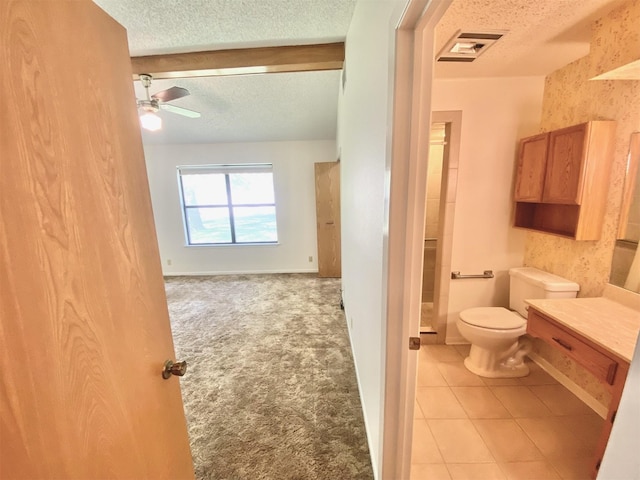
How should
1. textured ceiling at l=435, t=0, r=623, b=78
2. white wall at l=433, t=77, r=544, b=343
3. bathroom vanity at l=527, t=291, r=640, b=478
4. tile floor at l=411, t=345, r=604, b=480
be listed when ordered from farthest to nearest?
white wall at l=433, t=77, r=544, b=343, tile floor at l=411, t=345, r=604, b=480, textured ceiling at l=435, t=0, r=623, b=78, bathroom vanity at l=527, t=291, r=640, b=478

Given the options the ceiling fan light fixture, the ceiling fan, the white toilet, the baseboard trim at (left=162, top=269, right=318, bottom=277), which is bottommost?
the baseboard trim at (left=162, top=269, right=318, bottom=277)

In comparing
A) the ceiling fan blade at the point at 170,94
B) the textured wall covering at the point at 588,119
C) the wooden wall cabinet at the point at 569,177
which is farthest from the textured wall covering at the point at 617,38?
the ceiling fan blade at the point at 170,94

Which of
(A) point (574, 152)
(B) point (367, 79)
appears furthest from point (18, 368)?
(A) point (574, 152)

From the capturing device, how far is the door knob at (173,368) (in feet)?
3.03

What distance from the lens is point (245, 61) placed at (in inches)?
92.1

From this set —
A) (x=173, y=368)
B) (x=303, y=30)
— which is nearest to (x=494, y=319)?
(x=173, y=368)

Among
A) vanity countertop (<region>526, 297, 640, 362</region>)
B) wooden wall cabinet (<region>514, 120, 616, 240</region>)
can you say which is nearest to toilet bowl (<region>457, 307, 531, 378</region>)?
vanity countertop (<region>526, 297, 640, 362</region>)

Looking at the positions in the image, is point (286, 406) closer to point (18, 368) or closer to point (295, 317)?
point (295, 317)

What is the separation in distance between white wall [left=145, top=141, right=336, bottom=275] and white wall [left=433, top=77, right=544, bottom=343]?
2.59 metres

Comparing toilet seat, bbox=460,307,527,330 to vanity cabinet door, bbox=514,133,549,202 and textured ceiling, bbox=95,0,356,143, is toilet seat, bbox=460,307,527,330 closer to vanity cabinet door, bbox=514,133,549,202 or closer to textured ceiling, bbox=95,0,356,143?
vanity cabinet door, bbox=514,133,549,202

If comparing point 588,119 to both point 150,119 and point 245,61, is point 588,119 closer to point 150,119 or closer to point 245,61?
point 245,61

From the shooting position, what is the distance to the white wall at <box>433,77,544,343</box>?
7.12 ft

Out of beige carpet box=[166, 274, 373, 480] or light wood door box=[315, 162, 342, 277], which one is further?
light wood door box=[315, 162, 342, 277]

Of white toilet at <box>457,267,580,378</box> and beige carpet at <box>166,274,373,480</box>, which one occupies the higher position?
white toilet at <box>457,267,580,378</box>
